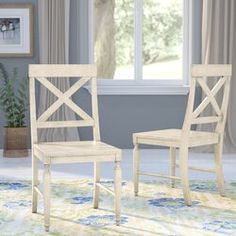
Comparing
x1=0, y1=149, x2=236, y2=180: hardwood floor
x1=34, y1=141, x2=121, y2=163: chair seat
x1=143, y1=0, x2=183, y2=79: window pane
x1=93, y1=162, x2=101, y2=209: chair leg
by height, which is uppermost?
x1=143, y1=0, x2=183, y2=79: window pane

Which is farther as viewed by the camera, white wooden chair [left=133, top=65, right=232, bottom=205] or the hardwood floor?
the hardwood floor

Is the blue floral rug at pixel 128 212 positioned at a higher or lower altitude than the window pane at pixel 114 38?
lower

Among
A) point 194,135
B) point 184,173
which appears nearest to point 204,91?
point 194,135

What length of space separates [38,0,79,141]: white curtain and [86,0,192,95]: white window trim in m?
0.34

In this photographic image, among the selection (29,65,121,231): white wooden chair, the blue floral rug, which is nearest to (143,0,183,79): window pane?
the blue floral rug

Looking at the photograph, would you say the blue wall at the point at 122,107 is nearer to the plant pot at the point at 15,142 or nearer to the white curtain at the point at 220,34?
the white curtain at the point at 220,34

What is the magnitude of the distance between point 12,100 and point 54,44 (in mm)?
785

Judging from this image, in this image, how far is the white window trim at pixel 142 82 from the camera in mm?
6305

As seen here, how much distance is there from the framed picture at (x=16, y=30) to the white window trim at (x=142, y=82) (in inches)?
27.2

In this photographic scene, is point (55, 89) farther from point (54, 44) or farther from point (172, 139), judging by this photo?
point (54, 44)

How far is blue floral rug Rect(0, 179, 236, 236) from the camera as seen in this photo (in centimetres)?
306

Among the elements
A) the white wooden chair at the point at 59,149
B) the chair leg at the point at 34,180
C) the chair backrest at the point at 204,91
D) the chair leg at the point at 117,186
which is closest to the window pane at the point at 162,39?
the chair backrest at the point at 204,91

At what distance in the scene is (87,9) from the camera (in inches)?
247

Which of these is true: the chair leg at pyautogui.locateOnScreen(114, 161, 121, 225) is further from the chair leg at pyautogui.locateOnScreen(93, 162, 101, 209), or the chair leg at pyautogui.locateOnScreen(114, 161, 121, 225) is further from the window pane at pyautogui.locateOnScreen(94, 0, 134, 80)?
the window pane at pyautogui.locateOnScreen(94, 0, 134, 80)
